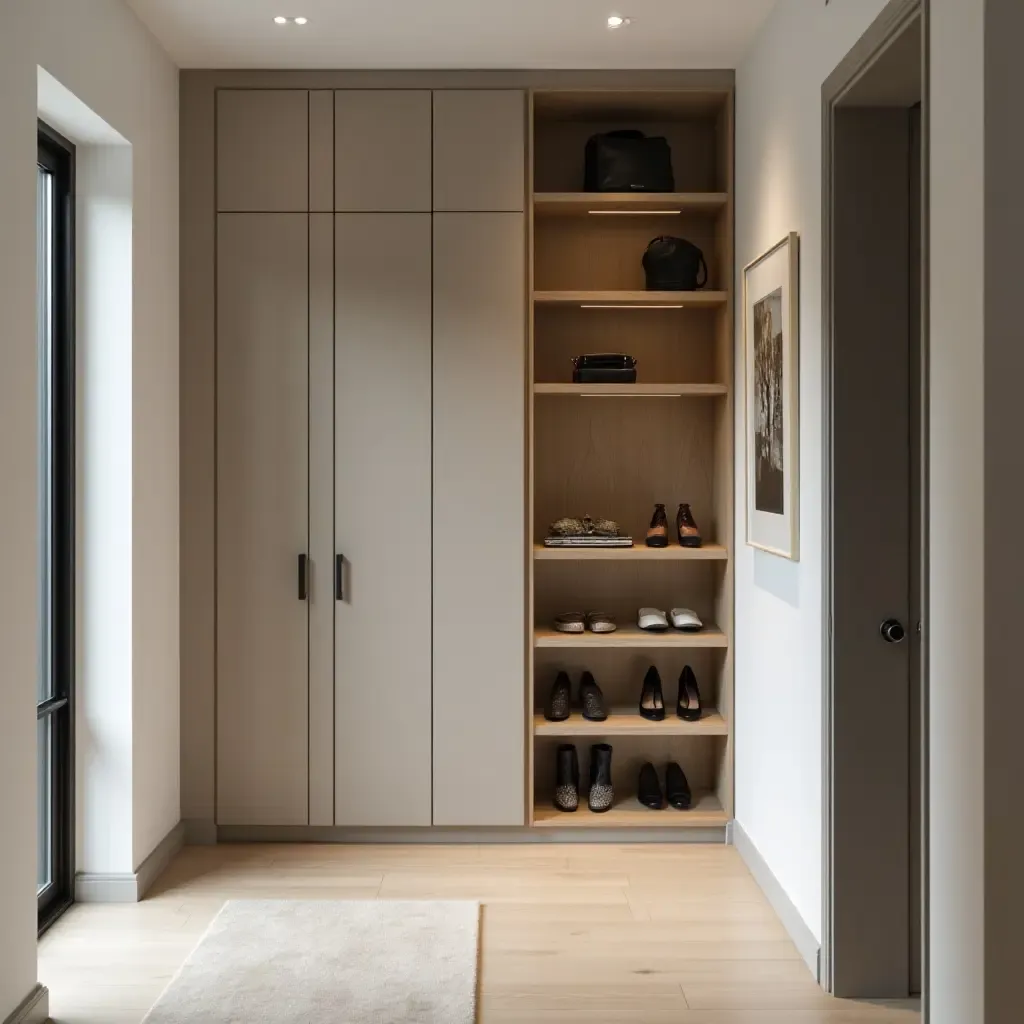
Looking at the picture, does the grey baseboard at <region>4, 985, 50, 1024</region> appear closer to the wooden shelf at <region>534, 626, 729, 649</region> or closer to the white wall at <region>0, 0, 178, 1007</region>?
the white wall at <region>0, 0, 178, 1007</region>

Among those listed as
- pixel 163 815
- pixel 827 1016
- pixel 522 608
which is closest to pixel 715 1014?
pixel 827 1016

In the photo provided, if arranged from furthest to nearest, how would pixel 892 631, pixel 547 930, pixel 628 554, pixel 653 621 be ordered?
pixel 653 621 < pixel 628 554 < pixel 547 930 < pixel 892 631

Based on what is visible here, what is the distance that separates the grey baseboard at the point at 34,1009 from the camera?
2.46m

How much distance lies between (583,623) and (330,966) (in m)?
1.59

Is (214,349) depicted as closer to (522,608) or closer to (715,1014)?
(522,608)

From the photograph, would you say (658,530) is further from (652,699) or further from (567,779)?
(567,779)

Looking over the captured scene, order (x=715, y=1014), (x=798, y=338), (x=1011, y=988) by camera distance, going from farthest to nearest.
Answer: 1. (x=798, y=338)
2. (x=715, y=1014)
3. (x=1011, y=988)

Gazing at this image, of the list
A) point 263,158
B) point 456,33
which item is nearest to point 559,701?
point 263,158

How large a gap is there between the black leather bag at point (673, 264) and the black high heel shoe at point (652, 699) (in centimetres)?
143

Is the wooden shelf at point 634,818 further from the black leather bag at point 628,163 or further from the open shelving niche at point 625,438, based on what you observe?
the black leather bag at point 628,163

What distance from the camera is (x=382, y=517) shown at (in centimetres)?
389

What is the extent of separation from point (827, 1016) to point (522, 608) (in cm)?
170

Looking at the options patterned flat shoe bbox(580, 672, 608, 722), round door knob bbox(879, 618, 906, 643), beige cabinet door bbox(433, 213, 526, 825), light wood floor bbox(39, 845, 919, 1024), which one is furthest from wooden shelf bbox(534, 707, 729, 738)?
round door knob bbox(879, 618, 906, 643)

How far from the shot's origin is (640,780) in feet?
13.4
